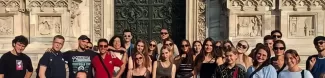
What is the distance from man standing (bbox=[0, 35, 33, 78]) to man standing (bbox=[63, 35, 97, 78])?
2.31ft

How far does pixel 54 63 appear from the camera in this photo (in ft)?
33.6

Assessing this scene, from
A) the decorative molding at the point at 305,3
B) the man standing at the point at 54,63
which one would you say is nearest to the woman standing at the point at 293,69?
the man standing at the point at 54,63

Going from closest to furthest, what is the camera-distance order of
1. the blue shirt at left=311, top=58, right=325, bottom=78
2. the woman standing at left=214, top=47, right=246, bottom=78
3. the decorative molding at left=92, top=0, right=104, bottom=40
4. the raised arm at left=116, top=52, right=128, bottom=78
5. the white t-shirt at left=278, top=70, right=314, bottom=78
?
the white t-shirt at left=278, top=70, right=314, bottom=78 < the woman standing at left=214, top=47, right=246, bottom=78 < the blue shirt at left=311, top=58, right=325, bottom=78 < the raised arm at left=116, top=52, right=128, bottom=78 < the decorative molding at left=92, top=0, right=104, bottom=40

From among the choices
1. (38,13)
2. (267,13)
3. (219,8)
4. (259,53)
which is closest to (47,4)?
(38,13)

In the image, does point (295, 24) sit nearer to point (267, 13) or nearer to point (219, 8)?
point (267, 13)

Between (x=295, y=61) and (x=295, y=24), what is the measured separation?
6519 mm

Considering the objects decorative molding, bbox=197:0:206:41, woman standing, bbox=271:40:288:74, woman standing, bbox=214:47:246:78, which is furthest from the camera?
decorative molding, bbox=197:0:206:41

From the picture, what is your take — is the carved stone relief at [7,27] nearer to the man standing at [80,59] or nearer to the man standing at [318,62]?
the man standing at [80,59]

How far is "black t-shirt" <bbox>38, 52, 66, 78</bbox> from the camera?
10.2m

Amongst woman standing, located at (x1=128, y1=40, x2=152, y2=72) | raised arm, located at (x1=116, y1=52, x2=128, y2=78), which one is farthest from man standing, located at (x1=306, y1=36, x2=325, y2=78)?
raised arm, located at (x1=116, y1=52, x2=128, y2=78)

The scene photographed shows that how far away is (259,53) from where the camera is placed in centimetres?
832

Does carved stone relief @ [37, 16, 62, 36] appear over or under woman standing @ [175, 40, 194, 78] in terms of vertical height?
over

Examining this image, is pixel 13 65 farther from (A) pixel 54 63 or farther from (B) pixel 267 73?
(B) pixel 267 73

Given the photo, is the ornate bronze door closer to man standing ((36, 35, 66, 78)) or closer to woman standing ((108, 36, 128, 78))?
woman standing ((108, 36, 128, 78))
